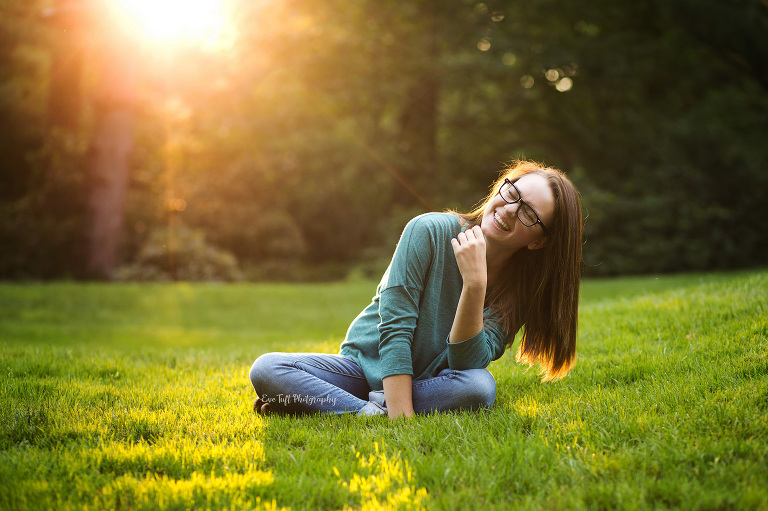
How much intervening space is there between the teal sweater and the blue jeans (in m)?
0.11

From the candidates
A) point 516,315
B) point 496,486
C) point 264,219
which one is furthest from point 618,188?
point 496,486

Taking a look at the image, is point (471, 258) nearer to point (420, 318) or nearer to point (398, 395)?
point (420, 318)

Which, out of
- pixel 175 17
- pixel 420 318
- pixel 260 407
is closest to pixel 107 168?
pixel 175 17

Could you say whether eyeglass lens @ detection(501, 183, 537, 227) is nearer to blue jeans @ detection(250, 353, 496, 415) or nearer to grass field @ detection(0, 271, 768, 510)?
blue jeans @ detection(250, 353, 496, 415)

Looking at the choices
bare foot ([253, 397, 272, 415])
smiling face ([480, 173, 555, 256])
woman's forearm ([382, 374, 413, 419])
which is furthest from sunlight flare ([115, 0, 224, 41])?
woman's forearm ([382, 374, 413, 419])

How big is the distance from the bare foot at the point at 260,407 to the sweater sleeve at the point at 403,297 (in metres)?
0.82

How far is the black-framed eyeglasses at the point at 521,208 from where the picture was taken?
10.4 ft

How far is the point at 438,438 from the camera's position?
2857 millimetres

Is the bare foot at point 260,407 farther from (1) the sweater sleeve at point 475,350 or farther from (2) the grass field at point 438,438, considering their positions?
(1) the sweater sleeve at point 475,350

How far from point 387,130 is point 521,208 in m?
21.2

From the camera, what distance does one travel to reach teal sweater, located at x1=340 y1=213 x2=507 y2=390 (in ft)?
10.2

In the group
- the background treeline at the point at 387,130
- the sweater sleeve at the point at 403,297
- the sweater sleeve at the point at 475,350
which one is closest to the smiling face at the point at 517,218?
the sweater sleeve at the point at 403,297

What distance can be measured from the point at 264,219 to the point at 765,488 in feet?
70.2

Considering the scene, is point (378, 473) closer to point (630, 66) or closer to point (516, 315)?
point (516, 315)
